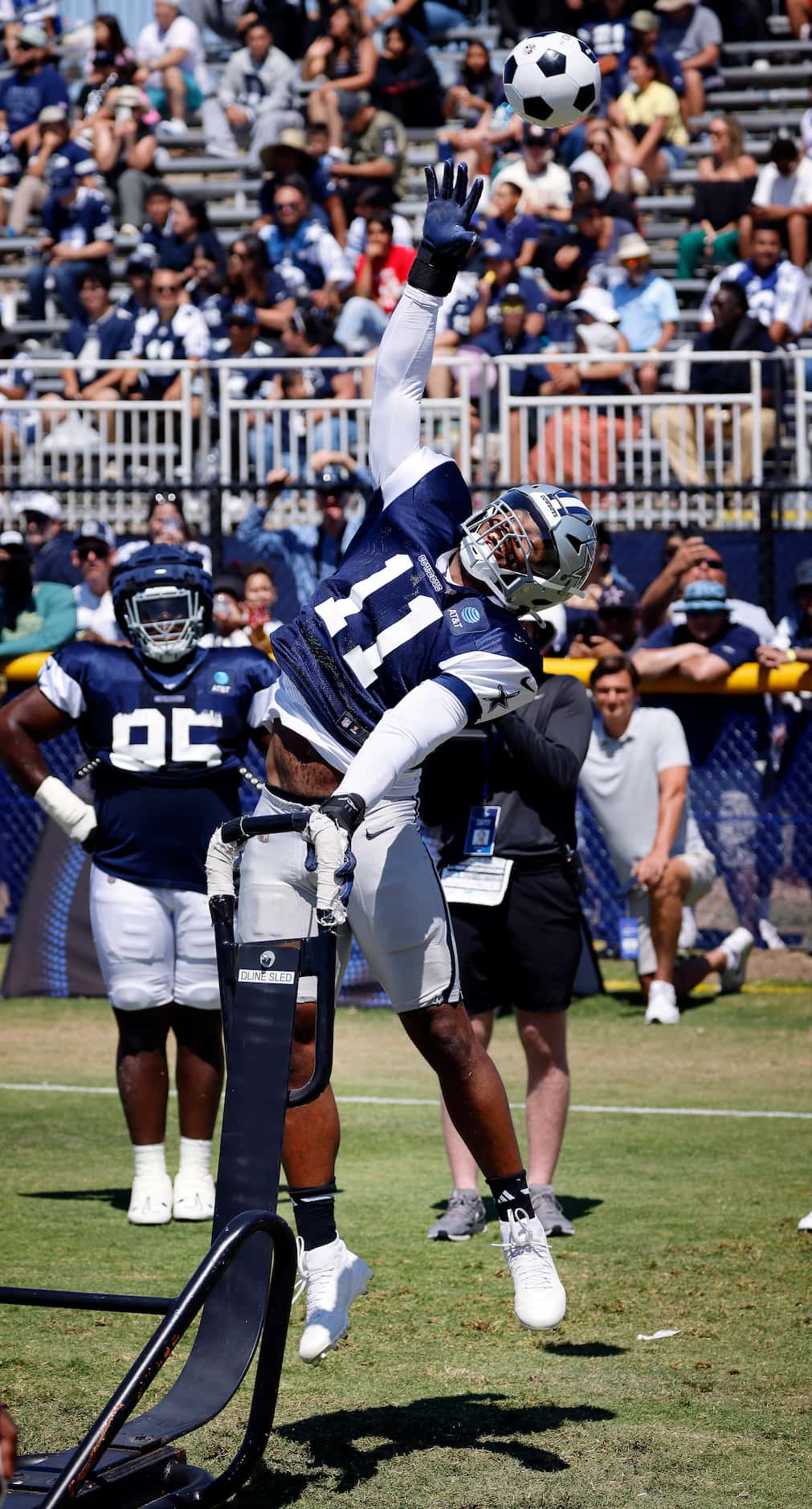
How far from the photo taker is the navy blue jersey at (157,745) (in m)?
6.49

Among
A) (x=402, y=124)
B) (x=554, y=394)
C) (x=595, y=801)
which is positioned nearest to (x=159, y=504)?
(x=554, y=394)

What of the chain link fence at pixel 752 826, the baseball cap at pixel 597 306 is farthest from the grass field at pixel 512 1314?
the baseball cap at pixel 597 306

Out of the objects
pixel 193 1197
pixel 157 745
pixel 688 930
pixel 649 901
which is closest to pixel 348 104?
pixel 688 930

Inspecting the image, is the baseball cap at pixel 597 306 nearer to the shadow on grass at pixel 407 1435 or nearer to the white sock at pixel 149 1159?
the white sock at pixel 149 1159

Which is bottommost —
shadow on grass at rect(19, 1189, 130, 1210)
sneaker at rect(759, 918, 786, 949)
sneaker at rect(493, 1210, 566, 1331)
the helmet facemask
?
sneaker at rect(759, 918, 786, 949)

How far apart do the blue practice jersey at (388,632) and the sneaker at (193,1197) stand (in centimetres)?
→ 237

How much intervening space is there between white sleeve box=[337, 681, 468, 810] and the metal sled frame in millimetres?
212

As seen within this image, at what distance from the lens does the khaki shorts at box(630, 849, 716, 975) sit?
1011 centimetres

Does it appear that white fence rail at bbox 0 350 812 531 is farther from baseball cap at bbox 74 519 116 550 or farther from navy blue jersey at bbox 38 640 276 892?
navy blue jersey at bbox 38 640 276 892

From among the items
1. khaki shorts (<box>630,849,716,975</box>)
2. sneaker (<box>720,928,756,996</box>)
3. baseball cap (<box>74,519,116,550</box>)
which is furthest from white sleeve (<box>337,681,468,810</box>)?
baseball cap (<box>74,519,116,550</box>)

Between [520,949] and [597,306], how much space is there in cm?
940

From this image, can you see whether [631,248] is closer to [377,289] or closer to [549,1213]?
[377,289]

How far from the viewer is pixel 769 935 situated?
1104 centimetres

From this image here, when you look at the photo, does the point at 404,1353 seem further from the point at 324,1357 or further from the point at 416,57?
the point at 416,57
